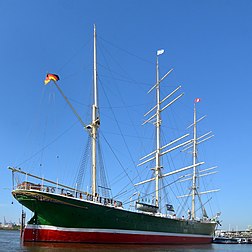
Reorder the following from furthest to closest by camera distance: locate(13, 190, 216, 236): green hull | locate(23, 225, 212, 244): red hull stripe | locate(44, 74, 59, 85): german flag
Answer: locate(44, 74, 59, 85): german flag < locate(23, 225, 212, 244): red hull stripe < locate(13, 190, 216, 236): green hull

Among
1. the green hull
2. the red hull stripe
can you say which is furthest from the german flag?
the red hull stripe

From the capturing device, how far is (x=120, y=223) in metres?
40.4

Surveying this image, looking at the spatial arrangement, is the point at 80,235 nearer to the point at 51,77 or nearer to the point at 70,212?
the point at 70,212

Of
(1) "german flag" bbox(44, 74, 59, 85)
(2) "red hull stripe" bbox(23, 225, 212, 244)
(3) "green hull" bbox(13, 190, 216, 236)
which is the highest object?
(1) "german flag" bbox(44, 74, 59, 85)

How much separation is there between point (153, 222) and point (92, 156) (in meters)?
12.9

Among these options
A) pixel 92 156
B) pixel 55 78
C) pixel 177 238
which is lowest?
pixel 177 238

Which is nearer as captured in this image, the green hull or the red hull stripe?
the green hull

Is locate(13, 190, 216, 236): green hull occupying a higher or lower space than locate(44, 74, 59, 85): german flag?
lower

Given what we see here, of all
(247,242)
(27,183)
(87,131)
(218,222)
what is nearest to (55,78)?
(87,131)

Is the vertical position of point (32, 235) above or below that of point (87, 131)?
below

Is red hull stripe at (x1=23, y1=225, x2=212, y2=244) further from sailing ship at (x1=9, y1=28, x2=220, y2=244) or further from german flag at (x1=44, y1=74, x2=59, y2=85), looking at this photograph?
german flag at (x1=44, y1=74, x2=59, y2=85)

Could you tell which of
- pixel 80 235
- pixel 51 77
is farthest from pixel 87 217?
pixel 51 77

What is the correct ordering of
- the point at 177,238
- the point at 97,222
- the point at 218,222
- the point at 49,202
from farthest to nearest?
the point at 218,222, the point at 177,238, the point at 97,222, the point at 49,202

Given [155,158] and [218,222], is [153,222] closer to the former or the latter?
[155,158]
